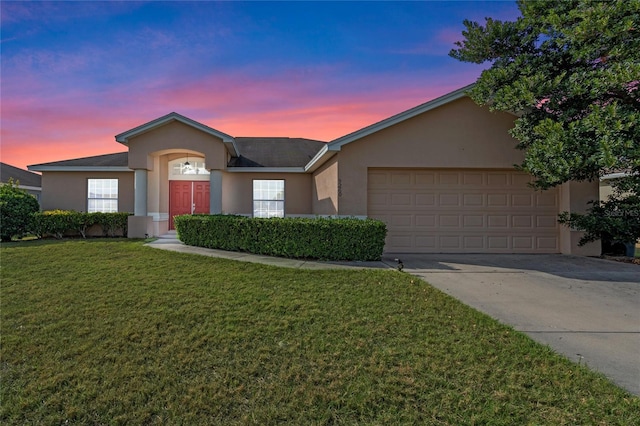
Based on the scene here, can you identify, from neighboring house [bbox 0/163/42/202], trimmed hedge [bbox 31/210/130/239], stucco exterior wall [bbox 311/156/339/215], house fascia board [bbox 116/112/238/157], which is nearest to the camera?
stucco exterior wall [bbox 311/156/339/215]

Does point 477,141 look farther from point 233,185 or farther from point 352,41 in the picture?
point 233,185

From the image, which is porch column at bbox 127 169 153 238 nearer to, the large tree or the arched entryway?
the arched entryway

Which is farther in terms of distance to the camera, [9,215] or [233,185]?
[233,185]

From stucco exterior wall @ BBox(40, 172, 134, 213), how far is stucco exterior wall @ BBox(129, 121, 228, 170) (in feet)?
7.99

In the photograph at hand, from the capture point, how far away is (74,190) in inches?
555

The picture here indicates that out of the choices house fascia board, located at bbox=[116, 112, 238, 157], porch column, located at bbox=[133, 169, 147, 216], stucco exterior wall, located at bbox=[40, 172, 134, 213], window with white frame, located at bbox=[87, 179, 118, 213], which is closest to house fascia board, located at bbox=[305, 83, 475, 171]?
house fascia board, located at bbox=[116, 112, 238, 157]

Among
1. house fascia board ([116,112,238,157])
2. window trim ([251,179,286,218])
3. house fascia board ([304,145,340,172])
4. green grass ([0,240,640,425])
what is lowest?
green grass ([0,240,640,425])

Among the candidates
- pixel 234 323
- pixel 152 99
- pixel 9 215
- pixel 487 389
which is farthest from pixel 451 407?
pixel 9 215

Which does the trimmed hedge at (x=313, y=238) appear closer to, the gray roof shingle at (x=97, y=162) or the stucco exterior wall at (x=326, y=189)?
the stucco exterior wall at (x=326, y=189)

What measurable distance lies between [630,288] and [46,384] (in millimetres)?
9313

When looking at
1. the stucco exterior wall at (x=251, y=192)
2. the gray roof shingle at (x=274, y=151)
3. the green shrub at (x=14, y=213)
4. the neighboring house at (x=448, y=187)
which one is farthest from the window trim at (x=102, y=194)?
the neighboring house at (x=448, y=187)

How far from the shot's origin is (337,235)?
26.7ft

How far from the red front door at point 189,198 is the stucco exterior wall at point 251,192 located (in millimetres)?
1288

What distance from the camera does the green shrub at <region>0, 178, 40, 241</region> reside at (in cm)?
1166
